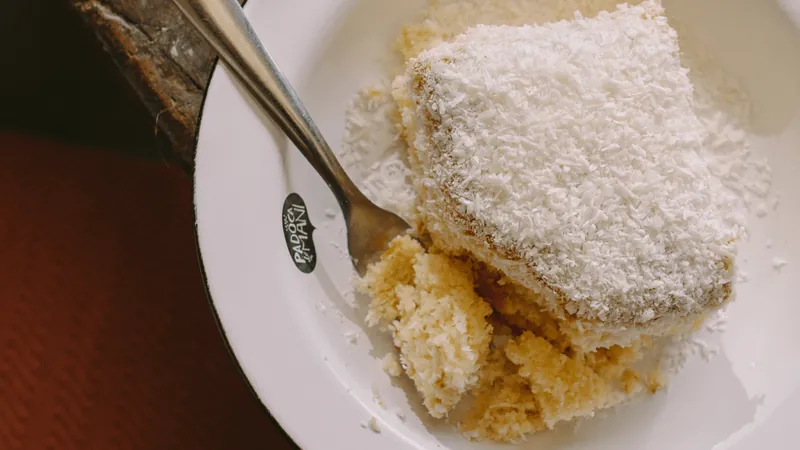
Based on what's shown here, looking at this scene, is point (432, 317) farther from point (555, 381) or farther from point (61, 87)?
point (61, 87)

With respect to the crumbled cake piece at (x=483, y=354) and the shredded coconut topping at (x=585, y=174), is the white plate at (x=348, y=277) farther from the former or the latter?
the shredded coconut topping at (x=585, y=174)

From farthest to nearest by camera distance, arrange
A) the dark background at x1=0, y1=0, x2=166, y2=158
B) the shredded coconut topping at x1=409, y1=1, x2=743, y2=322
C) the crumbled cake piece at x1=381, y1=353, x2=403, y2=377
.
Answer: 1. the dark background at x1=0, y1=0, x2=166, y2=158
2. the crumbled cake piece at x1=381, y1=353, x2=403, y2=377
3. the shredded coconut topping at x1=409, y1=1, x2=743, y2=322

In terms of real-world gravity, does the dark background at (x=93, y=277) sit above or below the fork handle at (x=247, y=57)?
below

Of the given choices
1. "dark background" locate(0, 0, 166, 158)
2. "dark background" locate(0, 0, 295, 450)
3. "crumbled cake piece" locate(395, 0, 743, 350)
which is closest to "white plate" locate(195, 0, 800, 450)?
"crumbled cake piece" locate(395, 0, 743, 350)

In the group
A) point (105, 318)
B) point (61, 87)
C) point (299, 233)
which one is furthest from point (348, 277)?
point (61, 87)

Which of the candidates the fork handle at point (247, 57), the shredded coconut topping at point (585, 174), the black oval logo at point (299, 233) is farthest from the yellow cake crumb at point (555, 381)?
the fork handle at point (247, 57)

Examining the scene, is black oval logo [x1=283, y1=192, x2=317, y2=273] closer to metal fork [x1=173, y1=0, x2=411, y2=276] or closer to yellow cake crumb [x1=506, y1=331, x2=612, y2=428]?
metal fork [x1=173, y1=0, x2=411, y2=276]
